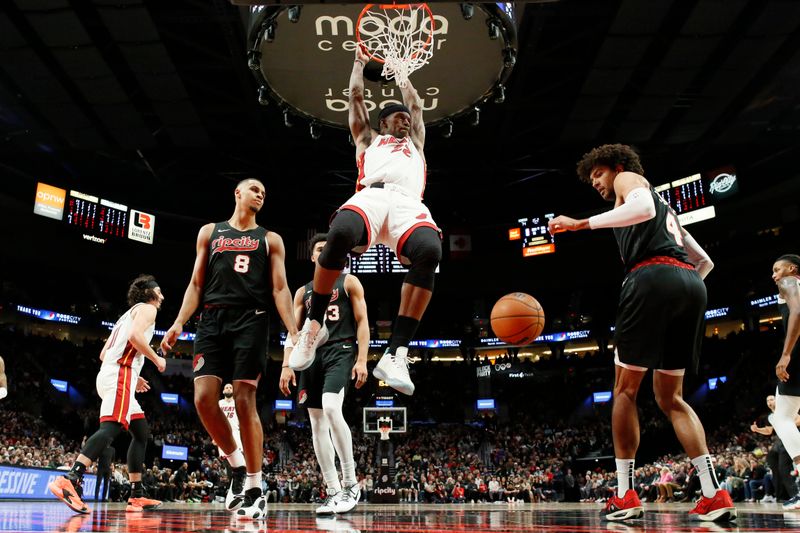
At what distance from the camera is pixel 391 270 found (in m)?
24.0

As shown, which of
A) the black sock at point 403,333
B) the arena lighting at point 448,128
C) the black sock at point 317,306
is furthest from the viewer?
the arena lighting at point 448,128

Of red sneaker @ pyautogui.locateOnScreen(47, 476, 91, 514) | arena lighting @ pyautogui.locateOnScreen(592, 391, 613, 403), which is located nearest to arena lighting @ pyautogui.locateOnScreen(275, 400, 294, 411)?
arena lighting @ pyautogui.locateOnScreen(592, 391, 613, 403)

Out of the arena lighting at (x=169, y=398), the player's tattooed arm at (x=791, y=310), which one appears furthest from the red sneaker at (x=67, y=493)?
the arena lighting at (x=169, y=398)

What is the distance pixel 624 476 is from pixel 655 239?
1.44 m

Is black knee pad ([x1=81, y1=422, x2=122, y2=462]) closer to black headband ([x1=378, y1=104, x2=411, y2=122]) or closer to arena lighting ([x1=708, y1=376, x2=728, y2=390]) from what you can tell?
black headband ([x1=378, y1=104, x2=411, y2=122])

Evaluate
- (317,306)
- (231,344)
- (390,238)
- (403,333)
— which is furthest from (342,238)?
(231,344)

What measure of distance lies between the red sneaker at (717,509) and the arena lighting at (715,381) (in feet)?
76.2

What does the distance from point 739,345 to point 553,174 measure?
9.47 m

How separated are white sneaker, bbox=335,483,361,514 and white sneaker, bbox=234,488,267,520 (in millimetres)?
879

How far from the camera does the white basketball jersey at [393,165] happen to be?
4.03 metres

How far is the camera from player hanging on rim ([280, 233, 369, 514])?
5227mm

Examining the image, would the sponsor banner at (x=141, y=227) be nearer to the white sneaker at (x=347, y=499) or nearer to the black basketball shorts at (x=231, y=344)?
the white sneaker at (x=347, y=499)

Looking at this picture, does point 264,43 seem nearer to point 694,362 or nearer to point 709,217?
point 694,362

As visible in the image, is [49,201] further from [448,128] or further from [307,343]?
[307,343]
